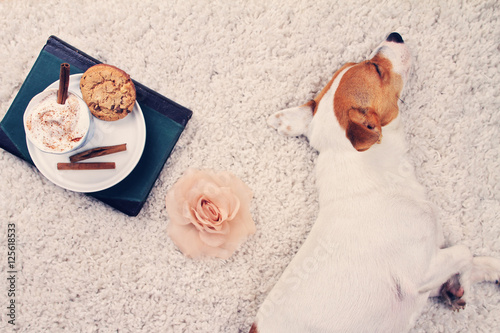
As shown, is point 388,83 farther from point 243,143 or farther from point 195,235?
point 195,235

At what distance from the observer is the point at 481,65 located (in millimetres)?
1494

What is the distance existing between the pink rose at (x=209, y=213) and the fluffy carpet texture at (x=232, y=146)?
11 cm

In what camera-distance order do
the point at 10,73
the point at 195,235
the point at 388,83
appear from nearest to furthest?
the point at 388,83
the point at 195,235
the point at 10,73

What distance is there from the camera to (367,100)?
1151 millimetres

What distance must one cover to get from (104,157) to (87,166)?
66mm

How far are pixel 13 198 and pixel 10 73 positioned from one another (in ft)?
1.78

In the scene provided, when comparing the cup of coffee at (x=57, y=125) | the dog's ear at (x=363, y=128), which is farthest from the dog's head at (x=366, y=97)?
the cup of coffee at (x=57, y=125)

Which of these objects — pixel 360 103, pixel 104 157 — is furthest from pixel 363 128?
pixel 104 157

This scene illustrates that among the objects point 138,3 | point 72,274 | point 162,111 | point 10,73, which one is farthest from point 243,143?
point 10,73

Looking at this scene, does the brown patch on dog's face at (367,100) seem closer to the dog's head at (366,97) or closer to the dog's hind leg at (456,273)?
the dog's head at (366,97)

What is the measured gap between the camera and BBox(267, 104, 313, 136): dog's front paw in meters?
1.36

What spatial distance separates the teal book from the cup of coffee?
0.32 meters

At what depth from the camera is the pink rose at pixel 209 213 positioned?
4.26ft

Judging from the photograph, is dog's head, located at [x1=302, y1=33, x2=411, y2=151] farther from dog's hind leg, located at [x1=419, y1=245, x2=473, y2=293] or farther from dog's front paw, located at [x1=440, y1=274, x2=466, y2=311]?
dog's front paw, located at [x1=440, y1=274, x2=466, y2=311]
